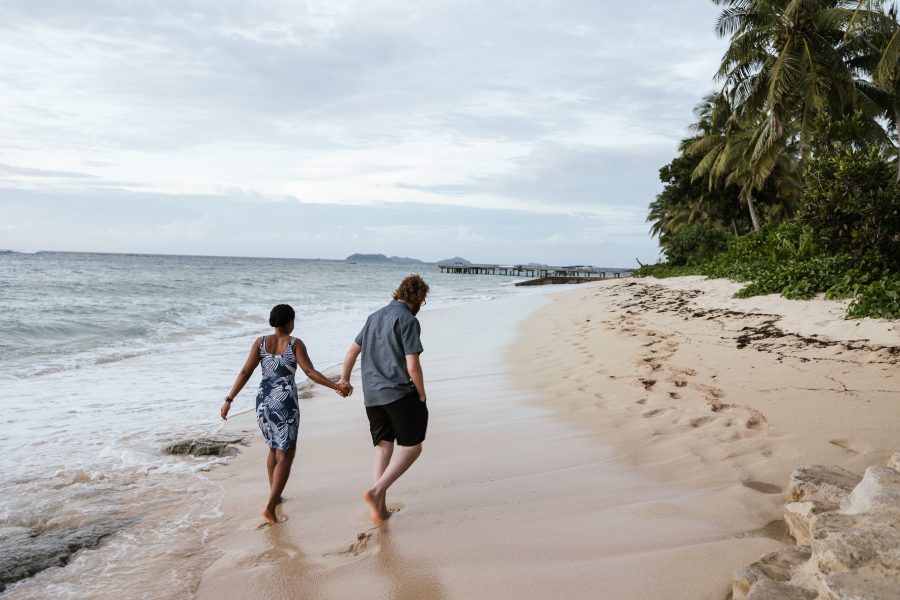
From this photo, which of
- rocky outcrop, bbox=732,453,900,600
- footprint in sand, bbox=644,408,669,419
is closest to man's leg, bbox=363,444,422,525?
rocky outcrop, bbox=732,453,900,600

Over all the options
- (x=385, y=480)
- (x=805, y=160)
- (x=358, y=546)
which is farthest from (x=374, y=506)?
(x=805, y=160)

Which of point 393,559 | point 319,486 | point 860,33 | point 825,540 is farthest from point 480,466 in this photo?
point 860,33

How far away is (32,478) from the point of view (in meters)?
4.88

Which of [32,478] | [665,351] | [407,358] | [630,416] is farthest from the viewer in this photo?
[665,351]

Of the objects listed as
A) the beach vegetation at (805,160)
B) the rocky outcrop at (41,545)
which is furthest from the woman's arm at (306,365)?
the beach vegetation at (805,160)

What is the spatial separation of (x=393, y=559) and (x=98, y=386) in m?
7.43

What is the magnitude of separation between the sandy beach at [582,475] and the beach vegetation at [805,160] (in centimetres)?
329

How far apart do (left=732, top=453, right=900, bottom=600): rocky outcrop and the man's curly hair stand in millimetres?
2348

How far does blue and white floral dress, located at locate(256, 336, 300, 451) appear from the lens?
13.1 ft

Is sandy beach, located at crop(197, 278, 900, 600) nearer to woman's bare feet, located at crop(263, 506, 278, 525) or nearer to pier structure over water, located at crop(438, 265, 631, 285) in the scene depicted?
woman's bare feet, located at crop(263, 506, 278, 525)

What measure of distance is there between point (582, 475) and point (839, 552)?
2.16 m

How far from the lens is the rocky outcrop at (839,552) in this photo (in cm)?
207

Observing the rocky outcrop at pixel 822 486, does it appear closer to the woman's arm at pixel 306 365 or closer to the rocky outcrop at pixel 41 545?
the woman's arm at pixel 306 365

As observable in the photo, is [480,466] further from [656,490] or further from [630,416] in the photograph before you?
[630,416]
